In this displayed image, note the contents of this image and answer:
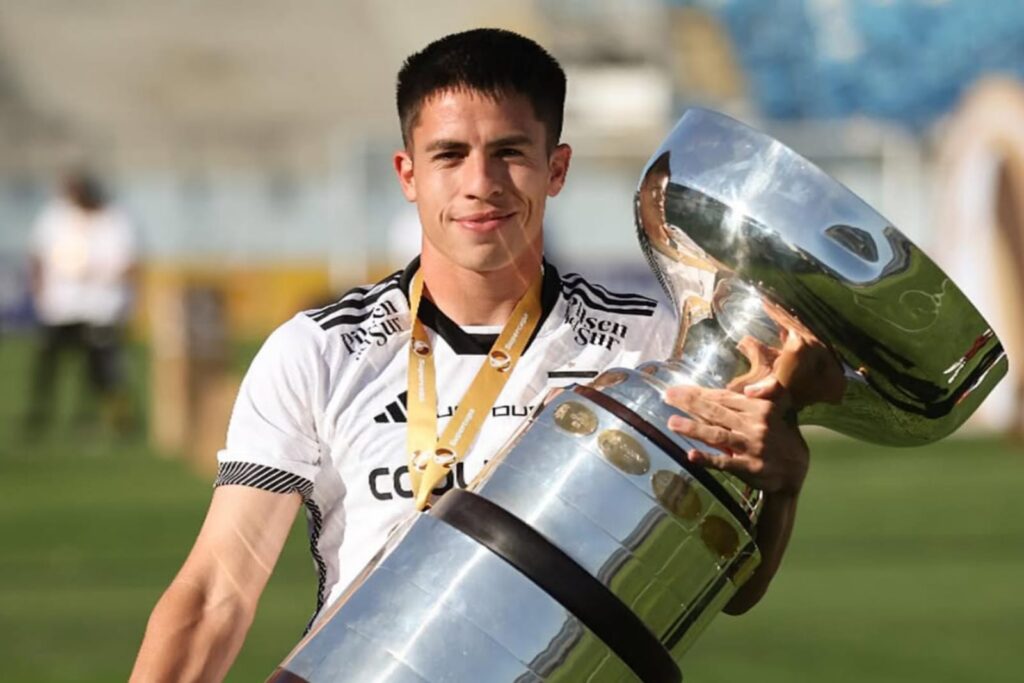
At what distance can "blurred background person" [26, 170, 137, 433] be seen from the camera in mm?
14836

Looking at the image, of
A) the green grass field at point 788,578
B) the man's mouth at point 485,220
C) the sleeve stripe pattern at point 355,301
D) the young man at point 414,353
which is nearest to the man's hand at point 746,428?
the young man at point 414,353

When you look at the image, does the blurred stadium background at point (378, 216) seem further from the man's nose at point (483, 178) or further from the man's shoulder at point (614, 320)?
the man's nose at point (483, 178)

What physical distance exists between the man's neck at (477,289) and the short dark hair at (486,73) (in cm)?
18

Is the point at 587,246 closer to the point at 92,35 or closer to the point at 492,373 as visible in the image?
the point at 92,35

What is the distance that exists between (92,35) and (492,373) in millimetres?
37685

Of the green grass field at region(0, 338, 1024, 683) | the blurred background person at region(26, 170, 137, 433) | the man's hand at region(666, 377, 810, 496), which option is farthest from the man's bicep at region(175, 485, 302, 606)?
the blurred background person at region(26, 170, 137, 433)

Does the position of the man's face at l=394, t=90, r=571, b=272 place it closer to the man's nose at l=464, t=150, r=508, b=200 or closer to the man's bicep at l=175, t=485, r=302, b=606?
the man's nose at l=464, t=150, r=508, b=200

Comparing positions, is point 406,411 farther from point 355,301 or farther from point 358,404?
point 355,301

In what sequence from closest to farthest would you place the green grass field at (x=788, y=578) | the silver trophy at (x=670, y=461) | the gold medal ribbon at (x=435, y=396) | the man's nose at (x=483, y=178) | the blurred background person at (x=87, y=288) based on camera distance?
the silver trophy at (x=670, y=461) → the man's nose at (x=483, y=178) → the gold medal ribbon at (x=435, y=396) → the green grass field at (x=788, y=578) → the blurred background person at (x=87, y=288)

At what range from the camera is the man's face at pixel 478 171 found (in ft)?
8.18

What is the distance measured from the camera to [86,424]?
16078mm

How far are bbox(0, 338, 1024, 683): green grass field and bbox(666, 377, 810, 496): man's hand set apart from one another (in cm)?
464

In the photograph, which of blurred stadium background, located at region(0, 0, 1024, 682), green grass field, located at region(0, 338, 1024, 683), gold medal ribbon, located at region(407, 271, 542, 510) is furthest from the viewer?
blurred stadium background, located at region(0, 0, 1024, 682)

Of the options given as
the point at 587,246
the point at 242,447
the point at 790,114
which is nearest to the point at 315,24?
the point at 790,114
